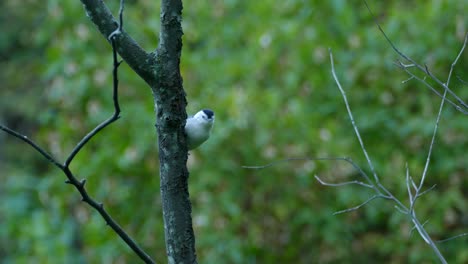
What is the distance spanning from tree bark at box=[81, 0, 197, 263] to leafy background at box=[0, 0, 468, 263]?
310 centimetres

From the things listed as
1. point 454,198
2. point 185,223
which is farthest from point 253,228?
point 185,223

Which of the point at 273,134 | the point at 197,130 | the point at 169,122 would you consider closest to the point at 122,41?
the point at 169,122

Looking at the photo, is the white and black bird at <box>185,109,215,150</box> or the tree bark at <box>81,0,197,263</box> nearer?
the tree bark at <box>81,0,197,263</box>

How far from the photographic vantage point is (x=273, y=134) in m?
5.02

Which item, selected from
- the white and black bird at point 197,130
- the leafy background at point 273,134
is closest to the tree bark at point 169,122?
the white and black bird at point 197,130

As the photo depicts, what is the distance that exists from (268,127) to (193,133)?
8.88ft

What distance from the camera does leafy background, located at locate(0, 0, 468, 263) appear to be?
5031mm

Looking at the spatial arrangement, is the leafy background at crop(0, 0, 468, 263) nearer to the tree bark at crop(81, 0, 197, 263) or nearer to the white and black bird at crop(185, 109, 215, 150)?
the white and black bird at crop(185, 109, 215, 150)

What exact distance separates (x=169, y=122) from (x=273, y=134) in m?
3.30

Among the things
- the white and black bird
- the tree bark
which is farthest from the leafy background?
the tree bark

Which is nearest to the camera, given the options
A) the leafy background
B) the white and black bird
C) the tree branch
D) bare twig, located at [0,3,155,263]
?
bare twig, located at [0,3,155,263]

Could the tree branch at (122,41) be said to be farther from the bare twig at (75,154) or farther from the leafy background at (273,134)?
the leafy background at (273,134)

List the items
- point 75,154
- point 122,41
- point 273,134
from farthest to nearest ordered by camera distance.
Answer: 1. point 273,134
2. point 122,41
3. point 75,154

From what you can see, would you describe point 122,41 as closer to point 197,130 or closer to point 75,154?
point 75,154
